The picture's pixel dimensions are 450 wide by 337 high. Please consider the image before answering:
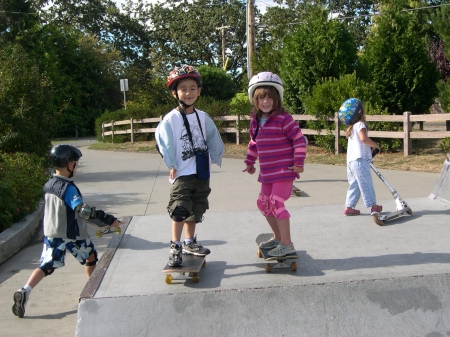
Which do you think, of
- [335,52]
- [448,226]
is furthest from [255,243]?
[335,52]

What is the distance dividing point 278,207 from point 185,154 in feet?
2.85

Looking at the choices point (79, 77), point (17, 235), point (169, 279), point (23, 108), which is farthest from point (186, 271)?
point (79, 77)

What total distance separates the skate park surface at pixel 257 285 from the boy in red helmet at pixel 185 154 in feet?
1.44

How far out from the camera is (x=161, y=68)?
49.8 metres

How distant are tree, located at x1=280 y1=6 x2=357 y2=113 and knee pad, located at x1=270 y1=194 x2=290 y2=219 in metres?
13.1

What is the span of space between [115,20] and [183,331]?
5738cm

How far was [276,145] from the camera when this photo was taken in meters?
4.38

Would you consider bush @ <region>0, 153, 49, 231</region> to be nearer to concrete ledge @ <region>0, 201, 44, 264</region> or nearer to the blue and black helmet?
concrete ledge @ <region>0, 201, 44, 264</region>

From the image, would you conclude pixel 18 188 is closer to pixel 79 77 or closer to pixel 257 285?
pixel 257 285

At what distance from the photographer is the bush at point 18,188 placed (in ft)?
22.6

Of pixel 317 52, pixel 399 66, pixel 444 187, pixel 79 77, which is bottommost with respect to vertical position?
pixel 444 187

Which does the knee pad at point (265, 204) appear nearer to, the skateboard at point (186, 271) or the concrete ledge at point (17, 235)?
the skateboard at point (186, 271)

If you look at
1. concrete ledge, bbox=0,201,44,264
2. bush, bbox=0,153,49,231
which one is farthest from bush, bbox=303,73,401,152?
concrete ledge, bbox=0,201,44,264

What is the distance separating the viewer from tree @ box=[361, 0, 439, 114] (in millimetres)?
17406
